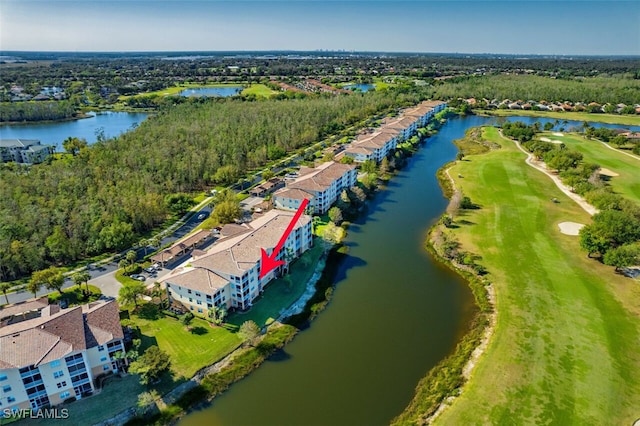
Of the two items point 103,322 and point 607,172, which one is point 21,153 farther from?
point 607,172

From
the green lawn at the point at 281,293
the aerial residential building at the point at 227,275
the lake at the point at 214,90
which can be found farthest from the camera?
the lake at the point at 214,90

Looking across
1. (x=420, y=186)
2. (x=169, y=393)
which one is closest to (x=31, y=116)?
(x=420, y=186)

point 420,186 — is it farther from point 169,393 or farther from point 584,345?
point 169,393

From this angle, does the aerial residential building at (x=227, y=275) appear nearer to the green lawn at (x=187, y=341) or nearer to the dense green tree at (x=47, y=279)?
the green lawn at (x=187, y=341)

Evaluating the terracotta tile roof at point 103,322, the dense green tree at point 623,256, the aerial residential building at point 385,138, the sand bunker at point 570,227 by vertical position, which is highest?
the aerial residential building at point 385,138

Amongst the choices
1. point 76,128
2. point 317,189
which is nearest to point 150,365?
point 317,189

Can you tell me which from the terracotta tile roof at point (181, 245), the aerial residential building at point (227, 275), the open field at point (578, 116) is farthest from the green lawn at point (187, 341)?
the open field at point (578, 116)
